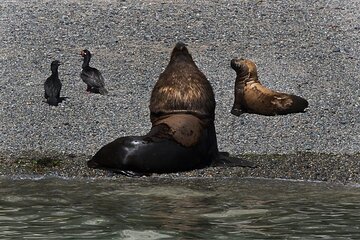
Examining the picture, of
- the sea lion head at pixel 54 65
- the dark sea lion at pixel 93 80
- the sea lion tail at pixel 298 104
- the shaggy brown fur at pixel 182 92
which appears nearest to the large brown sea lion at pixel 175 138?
the shaggy brown fur at pixel 182 92

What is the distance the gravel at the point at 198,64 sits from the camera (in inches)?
595

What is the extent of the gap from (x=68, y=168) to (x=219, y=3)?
34.6ft

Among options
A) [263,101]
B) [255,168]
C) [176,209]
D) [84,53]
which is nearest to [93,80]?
[84,53]

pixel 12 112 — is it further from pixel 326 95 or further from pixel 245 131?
pixel 326 95

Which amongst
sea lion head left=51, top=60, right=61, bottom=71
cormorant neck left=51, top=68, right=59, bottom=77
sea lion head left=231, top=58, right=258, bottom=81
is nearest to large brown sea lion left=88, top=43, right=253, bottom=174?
sea lion head left=231, top=58, right=258, bottom=81

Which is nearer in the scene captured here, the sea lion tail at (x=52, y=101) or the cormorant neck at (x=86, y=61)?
the sea lion tail at (x=52, y=101)

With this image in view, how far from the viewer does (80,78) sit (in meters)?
18.9

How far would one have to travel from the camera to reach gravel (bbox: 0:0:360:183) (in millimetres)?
15117

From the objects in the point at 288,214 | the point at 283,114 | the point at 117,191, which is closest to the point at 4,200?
the point at 117,191

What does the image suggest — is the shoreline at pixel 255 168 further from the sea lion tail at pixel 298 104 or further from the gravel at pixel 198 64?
the sea lion tail at pixel 298 104

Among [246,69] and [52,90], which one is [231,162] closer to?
[246,69]

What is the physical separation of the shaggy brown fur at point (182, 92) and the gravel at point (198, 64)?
96 centimetres


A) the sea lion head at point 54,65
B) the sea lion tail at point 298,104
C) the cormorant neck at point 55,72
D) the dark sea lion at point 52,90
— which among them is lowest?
the sea lion tail at point 298,104

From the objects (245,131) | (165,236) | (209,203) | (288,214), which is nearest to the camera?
(165,236)
